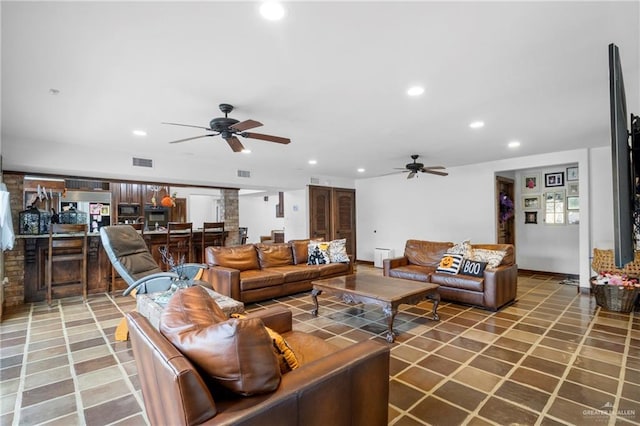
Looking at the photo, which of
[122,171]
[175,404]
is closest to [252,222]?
[122,171]

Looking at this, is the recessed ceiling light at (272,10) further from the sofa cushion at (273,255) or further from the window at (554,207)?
the window at (554,207)

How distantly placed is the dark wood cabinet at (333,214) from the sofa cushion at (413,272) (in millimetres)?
3069

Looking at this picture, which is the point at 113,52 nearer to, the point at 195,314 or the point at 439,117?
the point at 195,314

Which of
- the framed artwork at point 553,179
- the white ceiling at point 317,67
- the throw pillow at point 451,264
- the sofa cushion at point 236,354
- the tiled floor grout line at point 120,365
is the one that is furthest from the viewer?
the framed artwork at point 553,179

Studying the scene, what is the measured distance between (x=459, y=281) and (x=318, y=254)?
7.51 feet

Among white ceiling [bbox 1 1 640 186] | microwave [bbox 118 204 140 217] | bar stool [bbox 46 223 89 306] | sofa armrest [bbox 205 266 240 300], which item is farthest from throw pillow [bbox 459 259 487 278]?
microwave [bbox 118 204 140 217]

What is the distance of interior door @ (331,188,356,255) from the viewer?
8.12m

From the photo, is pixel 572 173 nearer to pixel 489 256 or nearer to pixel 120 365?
pixel 489 256

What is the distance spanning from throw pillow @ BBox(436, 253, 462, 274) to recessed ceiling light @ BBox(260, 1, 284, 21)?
3.89 metres

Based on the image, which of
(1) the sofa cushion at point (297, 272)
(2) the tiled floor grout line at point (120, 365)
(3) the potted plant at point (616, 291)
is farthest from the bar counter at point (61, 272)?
(3) the potted plant at point (616, 291)

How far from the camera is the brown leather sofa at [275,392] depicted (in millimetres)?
1028

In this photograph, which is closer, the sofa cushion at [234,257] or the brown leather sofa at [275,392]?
the brown leather sofa at [275,392]

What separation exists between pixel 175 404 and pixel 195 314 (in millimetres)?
403

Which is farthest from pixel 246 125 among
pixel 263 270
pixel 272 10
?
pixel 263 270
